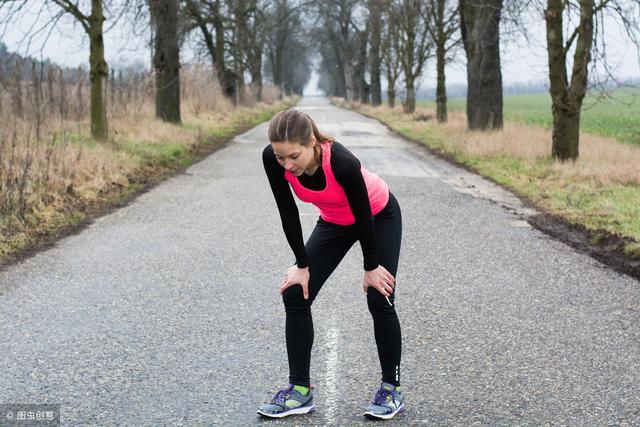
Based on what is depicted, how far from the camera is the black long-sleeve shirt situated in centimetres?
339

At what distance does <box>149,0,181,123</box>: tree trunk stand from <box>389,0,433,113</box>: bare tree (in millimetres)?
15323

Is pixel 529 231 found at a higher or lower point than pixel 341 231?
lower

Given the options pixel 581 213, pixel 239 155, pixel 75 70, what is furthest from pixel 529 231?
pixel 75 70

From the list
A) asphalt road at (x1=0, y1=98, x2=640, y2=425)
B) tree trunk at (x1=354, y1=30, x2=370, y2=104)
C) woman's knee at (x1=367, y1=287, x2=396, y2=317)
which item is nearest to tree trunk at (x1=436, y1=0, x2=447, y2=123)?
asphalt road at (x1=0, y1=98, x2=640, y2=425)

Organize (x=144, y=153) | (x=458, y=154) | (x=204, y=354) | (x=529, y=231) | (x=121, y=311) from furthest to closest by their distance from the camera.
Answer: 1. (x=458, y=154)
2. (x=144, y=153)
3. (x=529, y=231)
4. (x=121, y=311)
5. (x=204, y=354)

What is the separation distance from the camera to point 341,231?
12.4 ft

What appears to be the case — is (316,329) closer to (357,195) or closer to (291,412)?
(291,412)

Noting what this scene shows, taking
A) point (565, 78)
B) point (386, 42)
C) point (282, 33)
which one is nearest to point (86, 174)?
point (565, 78)

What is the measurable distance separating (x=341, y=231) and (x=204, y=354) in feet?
4.69

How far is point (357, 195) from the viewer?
3430 mm

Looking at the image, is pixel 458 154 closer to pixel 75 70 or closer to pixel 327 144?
pixel 75 70

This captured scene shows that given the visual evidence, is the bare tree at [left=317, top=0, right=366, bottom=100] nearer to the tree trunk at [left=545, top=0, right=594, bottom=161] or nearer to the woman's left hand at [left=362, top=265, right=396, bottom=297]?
the tree trunk at [left=545, top=0, right=594, bottom=161]

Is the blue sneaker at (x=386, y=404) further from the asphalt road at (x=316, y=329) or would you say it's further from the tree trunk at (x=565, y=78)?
the tree trunk at (x=565, y=78)

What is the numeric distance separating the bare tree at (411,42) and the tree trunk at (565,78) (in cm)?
2041
